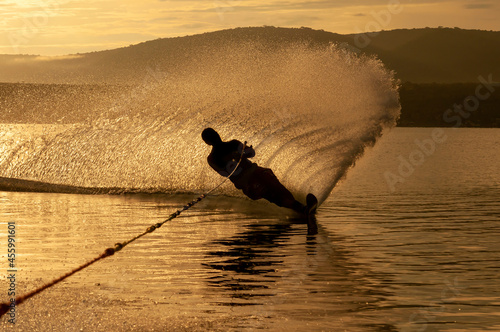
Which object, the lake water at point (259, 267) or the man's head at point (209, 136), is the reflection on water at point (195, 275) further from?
the man's head at point (209, 136)

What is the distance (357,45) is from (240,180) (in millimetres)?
154823

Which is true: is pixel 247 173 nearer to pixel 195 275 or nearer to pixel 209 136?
pixel 209 136

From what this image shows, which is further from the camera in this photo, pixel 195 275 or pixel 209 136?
pixel 209 136

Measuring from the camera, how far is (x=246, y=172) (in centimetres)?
1449

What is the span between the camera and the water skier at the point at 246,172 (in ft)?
46.5

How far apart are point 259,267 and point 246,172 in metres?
3.92

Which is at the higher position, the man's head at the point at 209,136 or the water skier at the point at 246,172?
the man's head at the point at 209,136

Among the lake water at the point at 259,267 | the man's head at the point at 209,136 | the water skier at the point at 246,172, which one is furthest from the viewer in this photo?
the water skier at the point at 246,172

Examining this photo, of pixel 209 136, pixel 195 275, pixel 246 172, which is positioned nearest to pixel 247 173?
pixel 246 172

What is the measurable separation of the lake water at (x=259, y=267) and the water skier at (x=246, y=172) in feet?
1.70

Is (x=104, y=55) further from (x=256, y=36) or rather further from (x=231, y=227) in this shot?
(x=231, y=227)

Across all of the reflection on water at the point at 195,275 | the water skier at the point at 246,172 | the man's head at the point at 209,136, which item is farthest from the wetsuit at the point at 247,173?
A: the reflection on water at the point at 195,275

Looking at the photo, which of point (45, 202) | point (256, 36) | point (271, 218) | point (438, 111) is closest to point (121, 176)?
point (45, 202)

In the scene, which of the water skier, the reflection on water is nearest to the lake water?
the reflection on water
